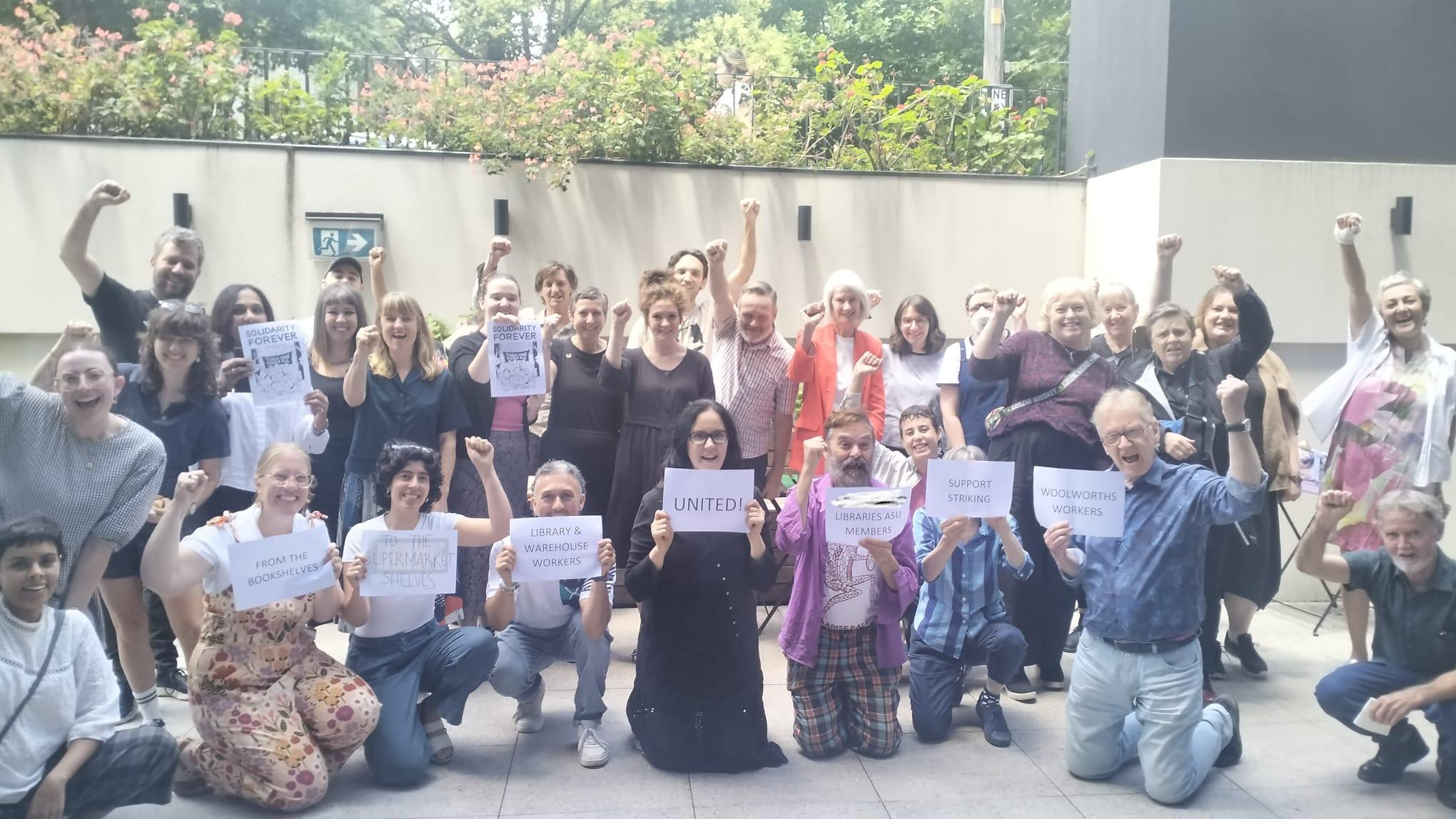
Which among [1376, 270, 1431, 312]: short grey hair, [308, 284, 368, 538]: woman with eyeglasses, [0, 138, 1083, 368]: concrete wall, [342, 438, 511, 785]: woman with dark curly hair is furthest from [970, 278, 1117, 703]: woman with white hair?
[0, 138, 1083, 368]: concrete wall

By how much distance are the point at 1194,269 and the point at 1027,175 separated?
1.80 m

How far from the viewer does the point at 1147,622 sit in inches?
150

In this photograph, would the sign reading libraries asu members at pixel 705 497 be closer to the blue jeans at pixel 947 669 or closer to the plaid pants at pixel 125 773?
the blue jeans at pixel 947 669

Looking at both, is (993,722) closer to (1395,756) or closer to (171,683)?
(1395,756)

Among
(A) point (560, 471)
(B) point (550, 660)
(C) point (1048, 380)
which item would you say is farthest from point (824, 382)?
(B) point (550, 660)

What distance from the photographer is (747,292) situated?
16.8ft

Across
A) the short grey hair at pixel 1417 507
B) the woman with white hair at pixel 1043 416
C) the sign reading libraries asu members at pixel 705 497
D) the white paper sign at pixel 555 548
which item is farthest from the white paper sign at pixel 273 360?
the short grey hair at pixel 1417 507

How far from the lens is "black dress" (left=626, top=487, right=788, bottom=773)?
3924 mm

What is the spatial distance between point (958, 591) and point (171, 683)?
140 inches

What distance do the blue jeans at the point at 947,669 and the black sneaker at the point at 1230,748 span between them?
80 cm

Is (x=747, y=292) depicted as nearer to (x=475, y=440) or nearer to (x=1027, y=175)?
(x=475, y=440)

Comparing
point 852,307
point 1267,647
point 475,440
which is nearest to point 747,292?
point 852,307

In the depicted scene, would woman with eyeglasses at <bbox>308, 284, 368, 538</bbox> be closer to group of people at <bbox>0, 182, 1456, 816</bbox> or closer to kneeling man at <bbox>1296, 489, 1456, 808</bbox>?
group of people at <bbox>0, 182, 1456, 816</bbox>

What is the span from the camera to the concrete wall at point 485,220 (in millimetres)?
7363
